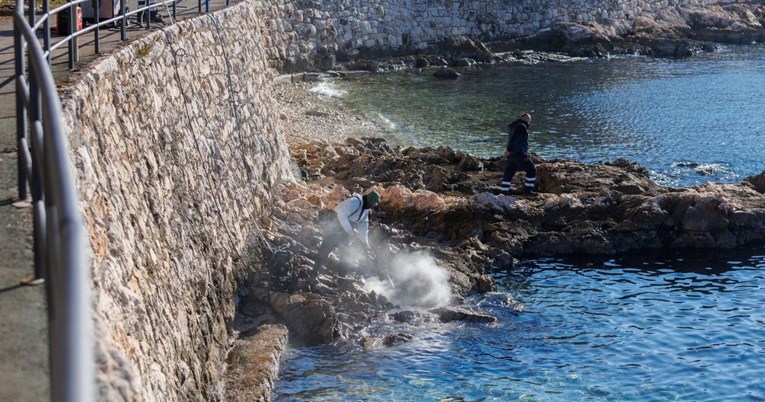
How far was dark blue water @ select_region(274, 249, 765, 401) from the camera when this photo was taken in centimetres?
1245

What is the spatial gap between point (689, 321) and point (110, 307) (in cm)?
1071

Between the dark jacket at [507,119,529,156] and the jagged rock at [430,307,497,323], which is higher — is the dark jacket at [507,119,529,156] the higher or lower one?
the higher one

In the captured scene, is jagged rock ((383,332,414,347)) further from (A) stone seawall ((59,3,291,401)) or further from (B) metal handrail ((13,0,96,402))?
(B) metal handrail ((13,0,96,402))

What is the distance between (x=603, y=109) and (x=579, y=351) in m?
21.2

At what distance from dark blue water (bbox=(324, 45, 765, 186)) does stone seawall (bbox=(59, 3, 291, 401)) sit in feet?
38.6

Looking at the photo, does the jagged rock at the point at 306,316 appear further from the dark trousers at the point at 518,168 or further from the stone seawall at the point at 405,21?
the stone seawall at the point at 405,21

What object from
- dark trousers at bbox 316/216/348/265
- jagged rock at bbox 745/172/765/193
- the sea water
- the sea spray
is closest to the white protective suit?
dark trousers at bbox 316/216/348/265

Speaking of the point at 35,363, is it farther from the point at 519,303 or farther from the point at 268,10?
the point at 268,10

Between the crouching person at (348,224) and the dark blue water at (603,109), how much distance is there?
34.7 ft

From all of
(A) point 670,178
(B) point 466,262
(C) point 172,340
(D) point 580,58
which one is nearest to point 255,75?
(B) point 466,262

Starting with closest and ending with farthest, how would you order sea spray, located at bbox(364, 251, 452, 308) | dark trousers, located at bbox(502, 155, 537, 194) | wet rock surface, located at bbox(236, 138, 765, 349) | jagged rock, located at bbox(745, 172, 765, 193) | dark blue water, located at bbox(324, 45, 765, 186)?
1. wet rock surface, located at bbox(236, 138, 765, 349)
2. sea spray, located at bbox(364, 251, 452, 308)
3. dark trousers, located at bbox(502, 155, 537, 194)
4. jagged rock, located at bbox(745, 172, 765, 193)
5. dark blue water, located at bbox(324, 45, 765, 186)

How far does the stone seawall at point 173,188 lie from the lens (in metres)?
7.82

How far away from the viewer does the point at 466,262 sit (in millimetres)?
17203

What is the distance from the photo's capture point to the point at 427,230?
62.9ft
